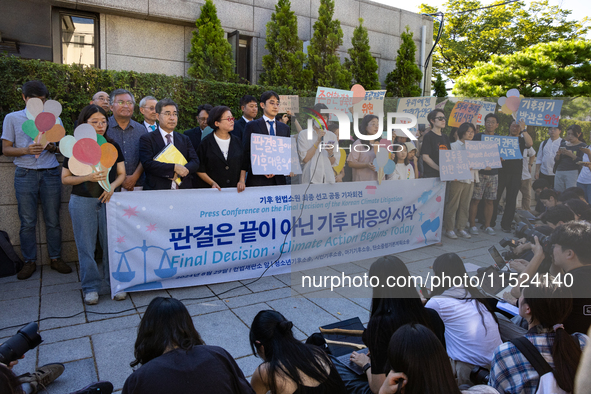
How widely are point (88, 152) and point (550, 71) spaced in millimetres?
14459

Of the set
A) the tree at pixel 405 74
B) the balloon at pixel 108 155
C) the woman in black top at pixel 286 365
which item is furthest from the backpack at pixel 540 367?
the tree at pixel 405 74

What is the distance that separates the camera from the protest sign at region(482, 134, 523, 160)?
3928 mm

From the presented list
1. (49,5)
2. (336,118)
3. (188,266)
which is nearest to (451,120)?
(336,118)

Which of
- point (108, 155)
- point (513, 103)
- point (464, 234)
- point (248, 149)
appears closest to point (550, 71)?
point (513, 103)

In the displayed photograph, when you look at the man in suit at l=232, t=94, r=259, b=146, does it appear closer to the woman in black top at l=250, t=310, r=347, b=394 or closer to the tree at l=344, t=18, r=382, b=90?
the woman in black top at l=250, t=310, r=347, b=394

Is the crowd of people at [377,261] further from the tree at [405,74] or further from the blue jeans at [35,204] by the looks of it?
the tree at [405,74]

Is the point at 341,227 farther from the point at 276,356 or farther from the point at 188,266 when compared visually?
the point at 276,356

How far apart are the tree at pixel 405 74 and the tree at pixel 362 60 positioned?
1.25m

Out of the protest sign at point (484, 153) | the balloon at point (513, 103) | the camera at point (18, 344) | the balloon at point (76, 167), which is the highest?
the balloon at point (513, 103)

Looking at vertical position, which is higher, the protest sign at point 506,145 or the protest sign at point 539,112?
the protest sign at point 539,112

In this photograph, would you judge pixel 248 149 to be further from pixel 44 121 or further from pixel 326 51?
pixel 326 51

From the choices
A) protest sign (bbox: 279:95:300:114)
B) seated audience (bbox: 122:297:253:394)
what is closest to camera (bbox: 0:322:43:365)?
seated audience (bbox: 122:297:253:394)

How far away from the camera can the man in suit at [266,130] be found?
4973mm

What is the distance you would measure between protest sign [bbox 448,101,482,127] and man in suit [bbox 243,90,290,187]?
2.05m
